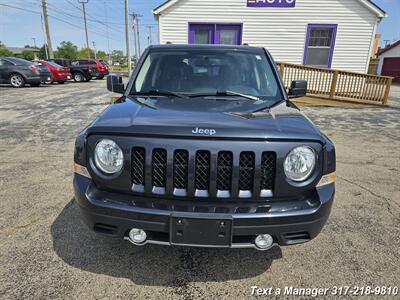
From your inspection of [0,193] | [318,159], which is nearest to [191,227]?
[318,159]

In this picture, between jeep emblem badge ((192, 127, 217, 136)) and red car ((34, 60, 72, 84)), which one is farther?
→ red car ((34, 60, 72, 84))

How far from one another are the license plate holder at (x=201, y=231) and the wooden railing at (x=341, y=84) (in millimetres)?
9959

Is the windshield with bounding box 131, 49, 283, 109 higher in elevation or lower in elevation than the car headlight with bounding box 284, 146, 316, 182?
higher

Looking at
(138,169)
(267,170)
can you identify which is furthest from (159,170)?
(267,170)

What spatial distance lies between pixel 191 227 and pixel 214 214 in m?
0.17

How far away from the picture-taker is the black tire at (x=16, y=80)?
52.3 ft

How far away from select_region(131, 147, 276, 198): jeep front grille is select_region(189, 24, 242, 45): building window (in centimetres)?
1073

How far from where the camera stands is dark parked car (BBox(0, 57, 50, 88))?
51.5 feet

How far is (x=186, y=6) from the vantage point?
11.3 m

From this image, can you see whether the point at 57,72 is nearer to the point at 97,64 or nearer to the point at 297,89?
the point at 97,64

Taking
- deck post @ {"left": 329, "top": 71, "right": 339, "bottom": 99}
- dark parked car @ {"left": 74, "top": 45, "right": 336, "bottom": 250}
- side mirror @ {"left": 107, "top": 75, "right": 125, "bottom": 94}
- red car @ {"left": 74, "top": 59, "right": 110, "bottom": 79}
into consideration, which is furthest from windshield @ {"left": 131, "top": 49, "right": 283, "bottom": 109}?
red car @ {"left": 74, "top": 59, "right": 110, "bottom": 79}

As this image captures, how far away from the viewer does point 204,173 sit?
1894mm

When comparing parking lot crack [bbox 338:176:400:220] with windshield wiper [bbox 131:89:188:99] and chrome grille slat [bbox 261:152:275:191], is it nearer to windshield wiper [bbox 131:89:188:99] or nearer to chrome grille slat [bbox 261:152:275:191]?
chrome grille slat [bbox 261:152:275:191]

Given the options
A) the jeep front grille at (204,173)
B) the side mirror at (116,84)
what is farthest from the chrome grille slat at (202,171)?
the side mirror at (116,84)
